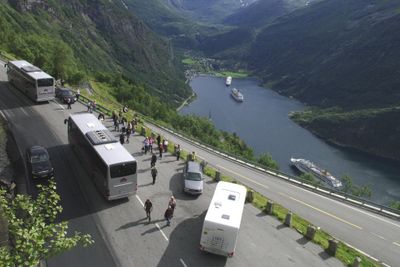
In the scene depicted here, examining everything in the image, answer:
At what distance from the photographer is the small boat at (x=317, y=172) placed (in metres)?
133

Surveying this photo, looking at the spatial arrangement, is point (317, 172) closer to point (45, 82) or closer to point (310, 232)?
point (45, 82)

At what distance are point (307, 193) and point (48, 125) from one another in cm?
3215

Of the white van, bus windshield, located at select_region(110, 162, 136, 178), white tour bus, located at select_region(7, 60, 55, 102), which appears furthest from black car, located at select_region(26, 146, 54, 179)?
white tour bus, located at select_region(7, 60, 55, 102)

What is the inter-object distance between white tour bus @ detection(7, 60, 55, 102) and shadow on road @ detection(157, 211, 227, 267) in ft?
101

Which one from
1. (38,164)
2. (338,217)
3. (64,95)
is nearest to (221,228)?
(38,164)

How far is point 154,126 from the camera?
80.6m

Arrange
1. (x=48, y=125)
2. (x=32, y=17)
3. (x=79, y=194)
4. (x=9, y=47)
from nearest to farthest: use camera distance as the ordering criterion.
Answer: (x=79, y=194) → (x=48, y=125) → (x=9, y=47) → (x=32, y=17)

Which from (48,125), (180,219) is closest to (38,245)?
(180,219)

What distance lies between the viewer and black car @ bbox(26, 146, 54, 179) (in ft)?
104

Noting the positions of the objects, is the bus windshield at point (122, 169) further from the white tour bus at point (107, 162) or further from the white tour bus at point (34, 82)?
the white tour bus at point (34, 82)

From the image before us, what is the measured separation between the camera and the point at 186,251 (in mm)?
26156

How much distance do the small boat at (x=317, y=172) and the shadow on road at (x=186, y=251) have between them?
111m

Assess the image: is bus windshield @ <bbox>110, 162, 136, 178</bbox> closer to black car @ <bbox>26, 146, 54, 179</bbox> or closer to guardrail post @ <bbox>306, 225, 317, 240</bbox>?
black car @ <bbox>26, 146, 54, 179</bbox>

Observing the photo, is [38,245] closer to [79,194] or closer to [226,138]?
[79,194]
